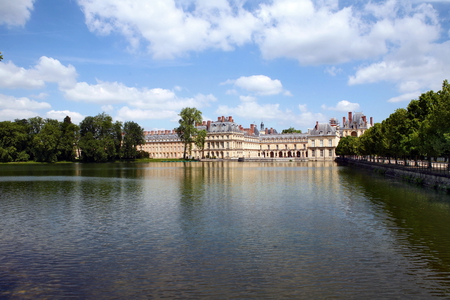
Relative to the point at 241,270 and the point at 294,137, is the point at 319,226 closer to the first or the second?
the point at 241,270

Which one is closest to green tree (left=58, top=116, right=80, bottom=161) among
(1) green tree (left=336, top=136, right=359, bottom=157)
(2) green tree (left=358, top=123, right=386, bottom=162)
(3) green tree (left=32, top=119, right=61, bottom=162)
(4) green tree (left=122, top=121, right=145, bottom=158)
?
(3) green tree (left=32, top=119, right=61, bottom=162)

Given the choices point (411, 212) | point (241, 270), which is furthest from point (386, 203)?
point (241, 270)

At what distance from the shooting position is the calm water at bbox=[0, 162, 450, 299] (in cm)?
852

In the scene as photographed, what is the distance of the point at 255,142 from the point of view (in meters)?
142

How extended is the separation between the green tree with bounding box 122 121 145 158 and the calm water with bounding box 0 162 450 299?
78.2 m

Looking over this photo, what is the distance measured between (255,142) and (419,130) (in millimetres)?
106776

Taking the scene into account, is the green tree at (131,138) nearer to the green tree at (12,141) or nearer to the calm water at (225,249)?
the green tree at (12,141)

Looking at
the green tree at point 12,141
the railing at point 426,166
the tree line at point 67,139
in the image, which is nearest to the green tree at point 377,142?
the railing at point 426,166

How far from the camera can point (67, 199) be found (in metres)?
22.1

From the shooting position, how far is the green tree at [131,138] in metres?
97.6

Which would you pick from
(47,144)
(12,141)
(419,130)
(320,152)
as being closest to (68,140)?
(47,144)

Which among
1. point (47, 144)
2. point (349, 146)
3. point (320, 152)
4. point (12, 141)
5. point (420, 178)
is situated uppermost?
point (12, 141)

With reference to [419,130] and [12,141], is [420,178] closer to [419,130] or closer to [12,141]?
[419,130]

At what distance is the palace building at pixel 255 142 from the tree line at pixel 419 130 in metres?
59.3
